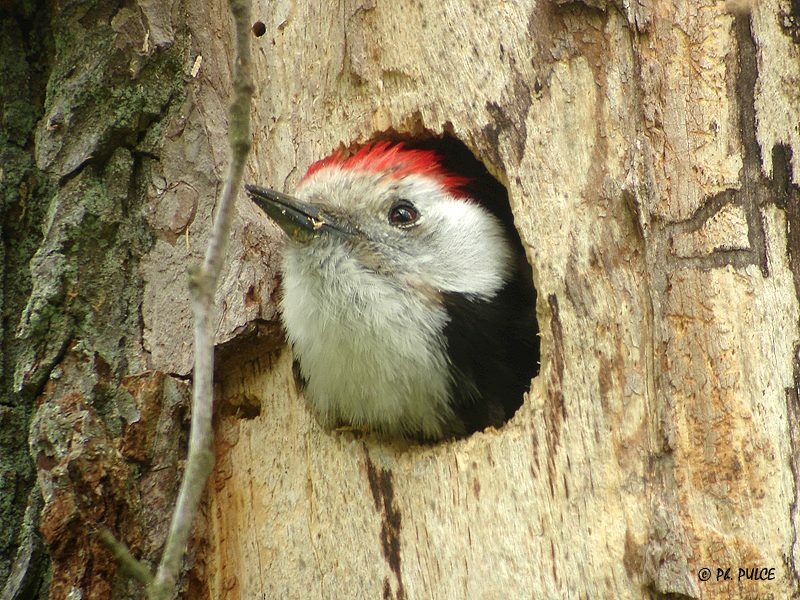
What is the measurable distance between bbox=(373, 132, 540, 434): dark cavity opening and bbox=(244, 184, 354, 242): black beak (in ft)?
1.06

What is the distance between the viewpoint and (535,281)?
2670 mm

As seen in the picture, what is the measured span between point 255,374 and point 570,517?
3.70 ft

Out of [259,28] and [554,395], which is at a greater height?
[259,28]

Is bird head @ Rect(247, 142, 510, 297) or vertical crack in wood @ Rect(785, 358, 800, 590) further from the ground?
bird head @ Rect(247, 142, 510, 297)

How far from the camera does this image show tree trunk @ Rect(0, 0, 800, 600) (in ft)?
7.86

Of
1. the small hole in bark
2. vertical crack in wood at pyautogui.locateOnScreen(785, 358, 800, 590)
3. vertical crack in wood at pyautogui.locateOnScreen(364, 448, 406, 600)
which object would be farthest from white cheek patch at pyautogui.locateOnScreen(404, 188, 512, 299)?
vertical crack in wood at pyautogui.locateOnScreen(785, 358, 800, 590)

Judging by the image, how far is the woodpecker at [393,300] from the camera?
296 centimetres

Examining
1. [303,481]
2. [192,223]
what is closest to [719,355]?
[303,481]

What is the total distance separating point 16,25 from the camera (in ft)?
10.1

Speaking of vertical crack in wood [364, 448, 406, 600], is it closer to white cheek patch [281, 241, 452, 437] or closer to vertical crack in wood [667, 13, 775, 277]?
white cheek patch [281, 241, 452, 437]

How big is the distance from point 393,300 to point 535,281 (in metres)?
0.53

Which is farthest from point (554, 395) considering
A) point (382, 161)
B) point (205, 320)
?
point (205, 320)

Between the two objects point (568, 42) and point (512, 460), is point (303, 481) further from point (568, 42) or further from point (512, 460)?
point (568, 42)

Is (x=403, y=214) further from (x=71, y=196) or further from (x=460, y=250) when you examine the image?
(x=71, y=196)
